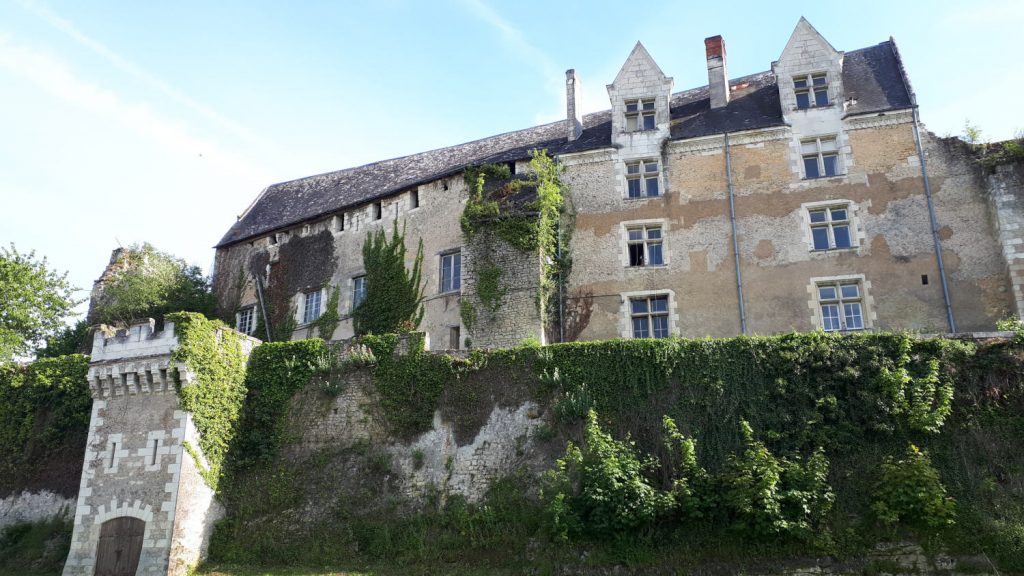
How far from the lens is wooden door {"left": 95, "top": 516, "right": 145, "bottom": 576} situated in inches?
692

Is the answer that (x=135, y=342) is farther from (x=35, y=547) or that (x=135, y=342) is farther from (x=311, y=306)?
(x=311, y=306)

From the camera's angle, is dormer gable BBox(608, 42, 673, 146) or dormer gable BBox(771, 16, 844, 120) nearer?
dormer gable BBox(771, 16, 844, 120)

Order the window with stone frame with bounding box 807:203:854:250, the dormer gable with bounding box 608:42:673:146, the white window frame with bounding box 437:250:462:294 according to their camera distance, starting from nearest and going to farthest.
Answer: the window with stone frame with bounding box 807:203:854:250 < the white window frame with bounding box 437:250:462:294 < the dormer gable with bounding box 608:42:673:146

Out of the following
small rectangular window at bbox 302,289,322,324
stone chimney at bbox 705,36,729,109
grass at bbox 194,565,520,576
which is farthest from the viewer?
small rectangular window at bbox 302,289,322,324

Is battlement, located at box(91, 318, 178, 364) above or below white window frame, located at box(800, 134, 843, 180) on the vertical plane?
below

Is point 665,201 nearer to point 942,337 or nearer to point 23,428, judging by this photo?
point 942,337

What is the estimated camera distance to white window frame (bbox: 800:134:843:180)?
22828 mm

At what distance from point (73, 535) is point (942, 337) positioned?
1889 cm

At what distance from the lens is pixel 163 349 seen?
19.0 meters

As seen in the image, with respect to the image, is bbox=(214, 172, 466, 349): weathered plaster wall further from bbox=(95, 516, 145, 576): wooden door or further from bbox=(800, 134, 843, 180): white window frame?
bbox=(800, 134, 843, 180): white window frame

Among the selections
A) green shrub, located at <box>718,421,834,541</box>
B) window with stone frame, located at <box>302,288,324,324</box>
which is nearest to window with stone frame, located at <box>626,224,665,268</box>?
green shrub, located at <box>718,421,834,541</box>

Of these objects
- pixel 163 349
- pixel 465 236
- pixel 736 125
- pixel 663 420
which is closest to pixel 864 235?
pixel 736 125

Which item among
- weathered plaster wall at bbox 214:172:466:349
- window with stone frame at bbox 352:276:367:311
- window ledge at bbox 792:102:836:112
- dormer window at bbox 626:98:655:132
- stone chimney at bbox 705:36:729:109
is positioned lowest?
window with stone frame at bbox 352:276:367:311

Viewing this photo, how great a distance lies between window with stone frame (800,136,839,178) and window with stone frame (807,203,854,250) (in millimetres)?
1044
